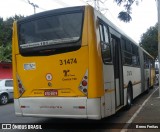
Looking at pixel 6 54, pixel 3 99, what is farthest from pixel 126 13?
pixel 6 54

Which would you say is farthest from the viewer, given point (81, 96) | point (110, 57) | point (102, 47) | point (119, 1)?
point (119, 1)

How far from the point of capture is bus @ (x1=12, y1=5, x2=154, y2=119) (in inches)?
330

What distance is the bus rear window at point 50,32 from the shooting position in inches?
340

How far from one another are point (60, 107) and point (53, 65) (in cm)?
116

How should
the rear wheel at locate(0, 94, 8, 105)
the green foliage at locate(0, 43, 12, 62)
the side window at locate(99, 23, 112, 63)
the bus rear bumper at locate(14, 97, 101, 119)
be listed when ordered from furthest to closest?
the green foliage at locate(0, 43, 12, 62)
the rear wheel at locate(0, 94, 8, 105)
the side window at locate(99, 23, 112, 63)
the bus rear bumper at locate(14, 97, 101, 119)

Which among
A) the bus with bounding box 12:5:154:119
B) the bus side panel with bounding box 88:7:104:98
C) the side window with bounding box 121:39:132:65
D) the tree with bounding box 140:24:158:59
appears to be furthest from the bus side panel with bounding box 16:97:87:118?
the tree with bounding box 140:24:158:59

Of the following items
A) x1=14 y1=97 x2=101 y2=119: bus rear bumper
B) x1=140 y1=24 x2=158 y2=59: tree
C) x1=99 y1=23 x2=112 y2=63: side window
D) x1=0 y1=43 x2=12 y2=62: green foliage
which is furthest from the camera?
x1=140 y1=24 x2=158 y2=59: tree

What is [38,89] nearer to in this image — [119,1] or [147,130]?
[147,130]

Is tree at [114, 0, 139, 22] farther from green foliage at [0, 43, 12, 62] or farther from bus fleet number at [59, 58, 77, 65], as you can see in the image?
green foliage at [0, 43, 12, 62]

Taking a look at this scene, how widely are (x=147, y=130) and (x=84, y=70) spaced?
250 centimetres

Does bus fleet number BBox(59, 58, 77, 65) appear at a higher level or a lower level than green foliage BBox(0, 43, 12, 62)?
lower

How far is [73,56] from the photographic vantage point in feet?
28.1

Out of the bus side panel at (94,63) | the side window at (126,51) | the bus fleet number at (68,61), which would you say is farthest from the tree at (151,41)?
the bus fleet number at (68,61)

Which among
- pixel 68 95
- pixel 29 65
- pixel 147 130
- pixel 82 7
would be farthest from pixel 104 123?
pixel 82 7
